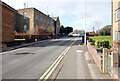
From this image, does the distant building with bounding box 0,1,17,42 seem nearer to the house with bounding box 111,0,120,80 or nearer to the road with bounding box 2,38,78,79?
the road with bounding box 2,38,78,79

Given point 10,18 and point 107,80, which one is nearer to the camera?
point 107,80

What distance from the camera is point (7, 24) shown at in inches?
739

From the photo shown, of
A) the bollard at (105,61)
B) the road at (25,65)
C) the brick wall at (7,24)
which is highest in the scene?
the brick wall at (7,24)

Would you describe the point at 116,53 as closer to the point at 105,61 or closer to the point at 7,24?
the point at 105,61

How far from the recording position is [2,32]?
17.2 metres

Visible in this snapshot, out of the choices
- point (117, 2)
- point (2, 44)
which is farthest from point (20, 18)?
point (117, 2)

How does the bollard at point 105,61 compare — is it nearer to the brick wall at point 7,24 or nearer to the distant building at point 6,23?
the distant building at point 6,23

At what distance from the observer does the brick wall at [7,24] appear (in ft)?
57.5

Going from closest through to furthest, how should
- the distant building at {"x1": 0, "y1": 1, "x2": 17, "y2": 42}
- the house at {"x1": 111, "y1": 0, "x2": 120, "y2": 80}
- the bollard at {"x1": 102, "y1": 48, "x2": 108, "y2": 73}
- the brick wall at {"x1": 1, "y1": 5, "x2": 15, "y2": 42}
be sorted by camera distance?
the house at {"x1": 111, "y1": 0, "x2": 120, "y2": 80}
the bollard at {"x1": 102, "y1": 48, "x2": 108, "y2": 73}
the distant building at {"x1": 0, "y1": 1, "x2": 17, "y2": 42}
the brick wall at {"x1": 1, "y1": 5, "x2": 15, "y2": 42}

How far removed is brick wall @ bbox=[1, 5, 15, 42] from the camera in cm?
1753

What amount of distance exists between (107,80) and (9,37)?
61.6 feet

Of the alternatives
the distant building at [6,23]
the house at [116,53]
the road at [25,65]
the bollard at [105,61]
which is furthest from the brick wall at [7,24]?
the bollard at [105,61]

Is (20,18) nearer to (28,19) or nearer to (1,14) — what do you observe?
(28,19)

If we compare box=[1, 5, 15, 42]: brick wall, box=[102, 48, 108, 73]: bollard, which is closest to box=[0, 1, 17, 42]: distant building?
box=[1, 5, 15, 42]: brick wall
